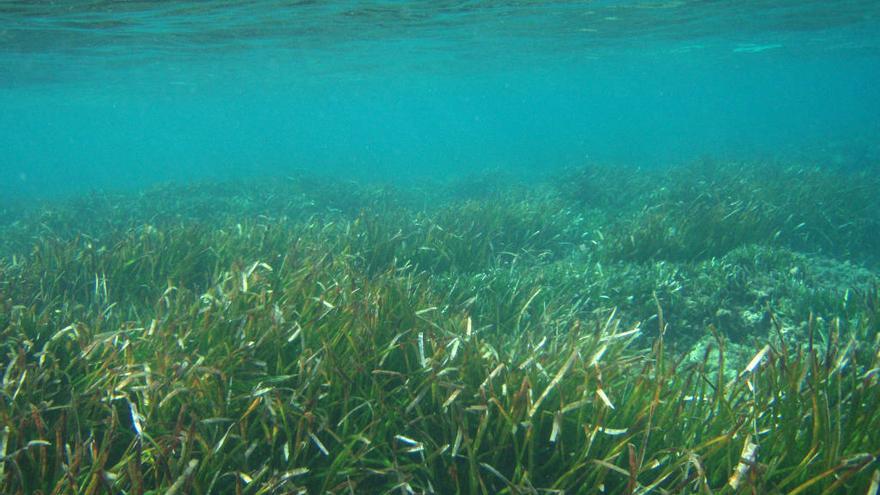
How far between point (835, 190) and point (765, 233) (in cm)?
468

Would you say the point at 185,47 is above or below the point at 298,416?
above

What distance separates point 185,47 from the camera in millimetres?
21469

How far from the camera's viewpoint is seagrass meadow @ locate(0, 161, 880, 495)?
2.75m

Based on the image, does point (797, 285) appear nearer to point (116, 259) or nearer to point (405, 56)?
point (116, 259)

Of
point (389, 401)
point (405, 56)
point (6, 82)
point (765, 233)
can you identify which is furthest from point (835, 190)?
point (6, 82)

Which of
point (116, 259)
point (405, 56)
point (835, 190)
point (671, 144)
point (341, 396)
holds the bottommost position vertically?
point (671, 144)

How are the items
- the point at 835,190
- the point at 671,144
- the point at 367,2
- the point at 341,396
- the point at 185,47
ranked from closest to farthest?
the point at 341,396 < the point at 835,190 < the point at 367,2 < the point at 185,47 < the point at 671,144

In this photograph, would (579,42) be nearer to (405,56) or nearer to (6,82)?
(405,56)

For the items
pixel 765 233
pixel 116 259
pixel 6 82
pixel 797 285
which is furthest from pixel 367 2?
pixel 6 82

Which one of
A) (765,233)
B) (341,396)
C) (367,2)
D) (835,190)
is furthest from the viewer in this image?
(367,2)

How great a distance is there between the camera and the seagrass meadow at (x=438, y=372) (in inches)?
108

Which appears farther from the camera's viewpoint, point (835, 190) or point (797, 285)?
point (835, 190)

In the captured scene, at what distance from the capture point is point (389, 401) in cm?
356

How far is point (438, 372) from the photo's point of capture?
3516mm
